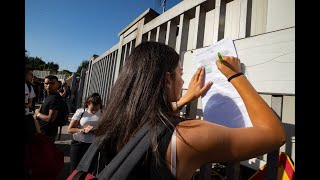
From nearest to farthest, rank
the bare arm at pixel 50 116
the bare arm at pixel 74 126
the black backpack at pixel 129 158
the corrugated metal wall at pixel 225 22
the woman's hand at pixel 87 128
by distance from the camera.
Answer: the black backpack at pixel 129 158 → the corrugated metal wall at pixel 225 22 → the woman's hand at pixel 87 128 → the bare arm at pixel 74 126 → the bare arm at pixel 50 116

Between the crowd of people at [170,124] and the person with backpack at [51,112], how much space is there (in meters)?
3.04

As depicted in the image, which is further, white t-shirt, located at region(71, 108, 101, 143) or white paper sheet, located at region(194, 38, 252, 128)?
white t-shirt, located at region(71, 108, 101, 143)

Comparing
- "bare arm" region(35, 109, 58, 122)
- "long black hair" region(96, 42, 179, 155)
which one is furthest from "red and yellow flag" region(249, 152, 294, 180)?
"bare arm" region(35, 109, 58, 122)

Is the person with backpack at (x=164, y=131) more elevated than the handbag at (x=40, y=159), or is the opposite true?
the person with backpack at (x=164, y=131)

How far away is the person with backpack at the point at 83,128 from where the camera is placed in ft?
11.5

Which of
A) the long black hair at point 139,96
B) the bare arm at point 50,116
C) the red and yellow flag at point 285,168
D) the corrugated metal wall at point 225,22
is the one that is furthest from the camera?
the bare arm at point 50,116

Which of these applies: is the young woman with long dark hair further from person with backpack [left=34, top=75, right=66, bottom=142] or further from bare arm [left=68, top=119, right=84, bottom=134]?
person with backpack [left=34, top=75, right=66, bottom=142]

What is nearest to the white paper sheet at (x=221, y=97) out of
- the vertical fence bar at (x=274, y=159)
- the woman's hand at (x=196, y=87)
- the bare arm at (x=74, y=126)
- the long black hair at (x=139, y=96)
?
the woman's hand at (x=196, y=87)

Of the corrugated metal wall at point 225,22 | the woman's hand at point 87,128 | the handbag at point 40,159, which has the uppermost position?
the corrugated metal wall at point 225,22

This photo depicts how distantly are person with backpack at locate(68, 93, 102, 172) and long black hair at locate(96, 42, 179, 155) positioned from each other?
2.28m

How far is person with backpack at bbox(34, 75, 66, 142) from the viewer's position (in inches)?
159

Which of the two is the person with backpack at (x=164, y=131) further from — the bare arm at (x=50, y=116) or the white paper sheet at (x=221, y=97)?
the bare arm at (x=50, y=116)

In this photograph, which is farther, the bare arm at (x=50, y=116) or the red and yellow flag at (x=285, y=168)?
the bare arm at (x=50, y=116)
